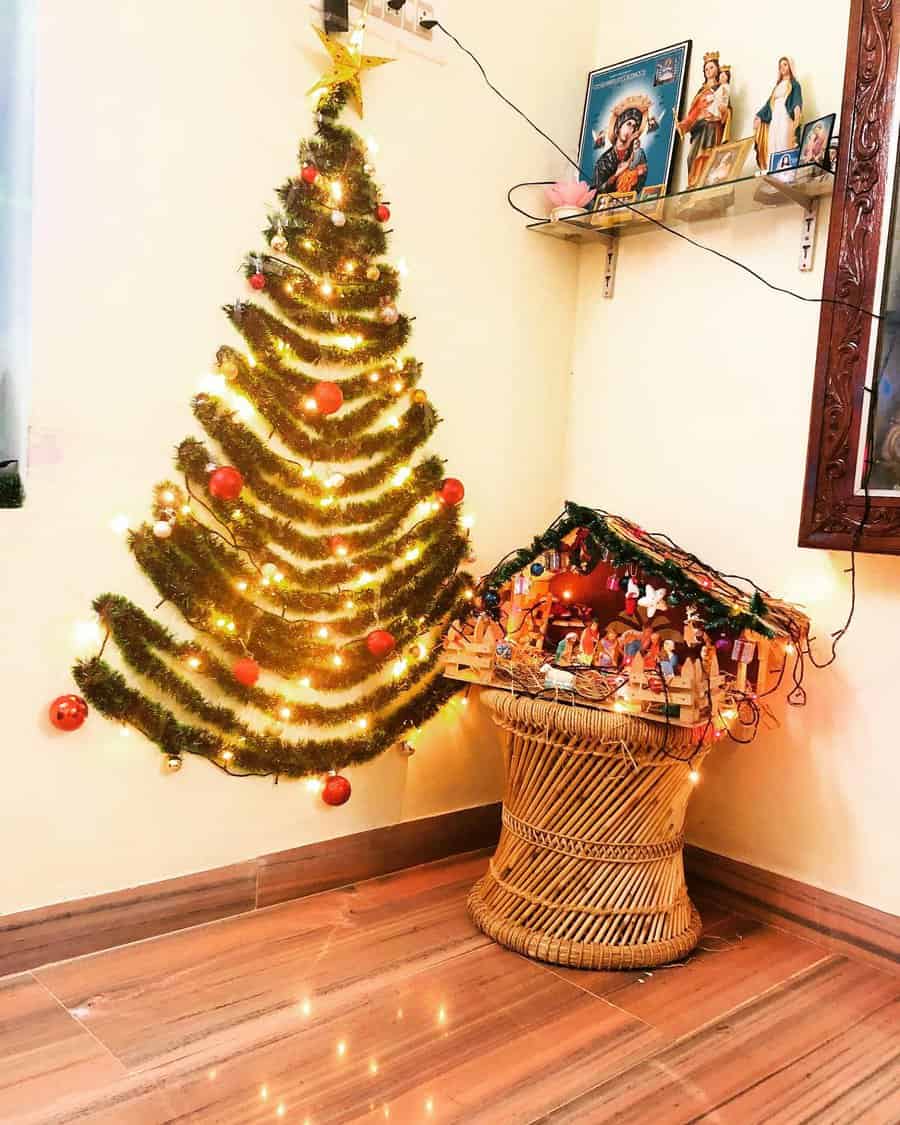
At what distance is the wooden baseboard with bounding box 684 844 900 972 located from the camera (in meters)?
2.06

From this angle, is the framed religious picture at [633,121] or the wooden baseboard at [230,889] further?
the framed religious picture at [633,121]

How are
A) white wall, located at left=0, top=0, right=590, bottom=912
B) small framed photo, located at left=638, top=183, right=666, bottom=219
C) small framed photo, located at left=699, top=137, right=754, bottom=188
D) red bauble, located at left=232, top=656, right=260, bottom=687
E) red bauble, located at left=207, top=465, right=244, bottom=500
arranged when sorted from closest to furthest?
white wall, located at left=0, top=0, right=590, bottom=912, red bauble, located at left=207, top=465, right=244, bottom=500, red bauble, located at left=232, top=656, right=260, bottom=687, small framed photo, located at left=699, top=137, right=754, bottom=188, small framed photo, located at left=638, top=183, right=666, bottom=219

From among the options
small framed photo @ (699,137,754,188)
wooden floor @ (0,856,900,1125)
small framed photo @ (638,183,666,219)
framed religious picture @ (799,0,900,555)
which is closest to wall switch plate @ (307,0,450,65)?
small framed photo @ (638,183,666,219)

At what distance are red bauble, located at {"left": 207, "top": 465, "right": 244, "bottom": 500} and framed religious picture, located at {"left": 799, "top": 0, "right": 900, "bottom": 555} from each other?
1169mm

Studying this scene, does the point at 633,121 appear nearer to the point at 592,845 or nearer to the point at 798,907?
the point at 592,845

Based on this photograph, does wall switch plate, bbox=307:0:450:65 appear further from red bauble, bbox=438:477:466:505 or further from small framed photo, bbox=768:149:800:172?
red bauble, bbox=438:477:466:505

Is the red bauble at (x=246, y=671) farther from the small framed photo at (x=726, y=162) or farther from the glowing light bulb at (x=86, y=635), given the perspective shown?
the small framed photo at (x=726, y=162)

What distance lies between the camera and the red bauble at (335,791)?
2.18 meters

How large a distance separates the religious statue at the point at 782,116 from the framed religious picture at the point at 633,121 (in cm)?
27

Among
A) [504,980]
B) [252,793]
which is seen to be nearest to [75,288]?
[252,793]

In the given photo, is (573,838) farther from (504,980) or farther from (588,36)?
(588,36)

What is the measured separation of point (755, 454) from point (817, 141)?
2.20 ft

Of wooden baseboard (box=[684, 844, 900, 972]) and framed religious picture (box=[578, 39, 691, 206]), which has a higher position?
framed religious picture (box=[578, 39, 691, 206])

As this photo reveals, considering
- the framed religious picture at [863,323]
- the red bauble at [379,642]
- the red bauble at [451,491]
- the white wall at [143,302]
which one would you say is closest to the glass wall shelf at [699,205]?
the framed religious picture at [863,323]
